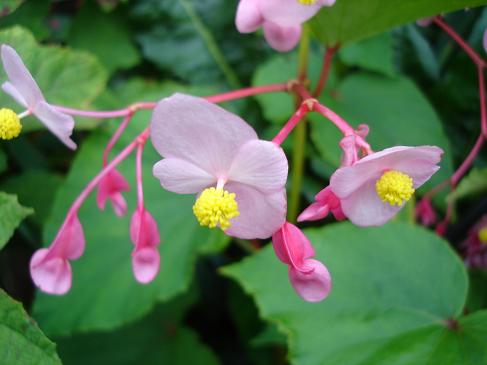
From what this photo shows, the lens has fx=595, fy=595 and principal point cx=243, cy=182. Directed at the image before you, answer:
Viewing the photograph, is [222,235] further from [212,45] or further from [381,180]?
[212,45]

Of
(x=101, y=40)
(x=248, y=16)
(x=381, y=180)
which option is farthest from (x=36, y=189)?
(x=381, y=180)

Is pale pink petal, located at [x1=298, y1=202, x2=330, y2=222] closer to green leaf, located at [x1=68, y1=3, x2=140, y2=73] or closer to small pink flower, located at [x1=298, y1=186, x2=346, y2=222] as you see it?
small pink flower, located at [x1=298, y1=186, x2=346, y2=222]

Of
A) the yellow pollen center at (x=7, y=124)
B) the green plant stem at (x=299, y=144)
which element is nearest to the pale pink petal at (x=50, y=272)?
the yellow pollen center at (x=7, y=124)

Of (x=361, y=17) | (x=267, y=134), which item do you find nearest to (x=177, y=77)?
(x=267, y=134)

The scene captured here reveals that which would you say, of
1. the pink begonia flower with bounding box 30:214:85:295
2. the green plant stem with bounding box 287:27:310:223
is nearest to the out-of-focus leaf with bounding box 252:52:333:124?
the green plant stem with bounding box 287:27:310:223

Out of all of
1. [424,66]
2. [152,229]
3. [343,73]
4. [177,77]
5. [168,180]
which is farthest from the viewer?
[177,77]

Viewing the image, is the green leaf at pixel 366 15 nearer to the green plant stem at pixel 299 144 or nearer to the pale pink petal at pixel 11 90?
the green plant stem at pixel 299 144

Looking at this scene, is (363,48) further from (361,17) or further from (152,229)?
(152,229)
